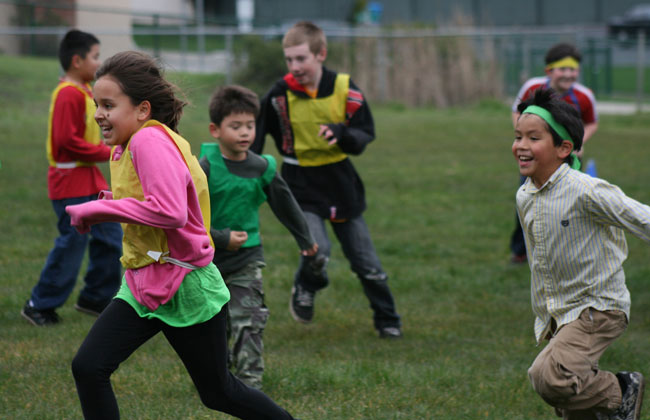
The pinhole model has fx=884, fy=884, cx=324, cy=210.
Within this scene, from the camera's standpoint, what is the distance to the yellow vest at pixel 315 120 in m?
6.32

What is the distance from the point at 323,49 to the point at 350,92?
36 cm

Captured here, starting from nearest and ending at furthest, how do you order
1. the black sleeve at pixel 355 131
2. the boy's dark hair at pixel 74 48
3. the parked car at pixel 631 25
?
the black sleeve at pixel 355 131 < the boy's dark hair at pixel 74 48 < the parked car at pixel 631 25

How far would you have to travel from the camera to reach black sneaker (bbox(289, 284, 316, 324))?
265 inches

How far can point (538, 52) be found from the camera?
86.7 feet

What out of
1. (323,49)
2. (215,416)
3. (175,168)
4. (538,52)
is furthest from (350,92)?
(538,52)

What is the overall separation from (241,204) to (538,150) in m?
1.81

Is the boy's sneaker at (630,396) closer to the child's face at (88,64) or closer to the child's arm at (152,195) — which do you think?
the child's arm at (152,195)

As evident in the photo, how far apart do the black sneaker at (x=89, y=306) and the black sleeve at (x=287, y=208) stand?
2224 millimetres

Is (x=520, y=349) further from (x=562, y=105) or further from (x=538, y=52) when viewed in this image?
(x=538, y=52)

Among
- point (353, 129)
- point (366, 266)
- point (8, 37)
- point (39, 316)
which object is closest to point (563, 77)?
point (353, 129)

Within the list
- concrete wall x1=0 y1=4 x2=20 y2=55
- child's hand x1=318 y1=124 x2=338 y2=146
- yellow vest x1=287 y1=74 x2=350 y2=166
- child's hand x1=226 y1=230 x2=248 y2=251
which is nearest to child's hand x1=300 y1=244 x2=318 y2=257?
child's hand x1=226 y1=230 x2=248 y2=251

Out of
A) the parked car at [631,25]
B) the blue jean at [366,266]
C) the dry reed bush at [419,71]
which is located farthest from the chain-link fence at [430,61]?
the blue jean at [366,266]

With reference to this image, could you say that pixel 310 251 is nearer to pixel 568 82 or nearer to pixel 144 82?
pixel 144 82

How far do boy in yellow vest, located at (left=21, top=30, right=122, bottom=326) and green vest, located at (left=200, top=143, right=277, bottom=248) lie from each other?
160cm
